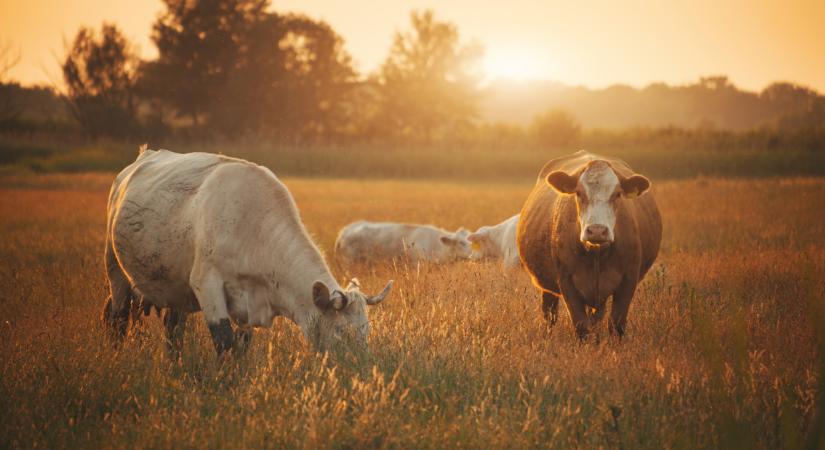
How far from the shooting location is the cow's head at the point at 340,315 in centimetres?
505

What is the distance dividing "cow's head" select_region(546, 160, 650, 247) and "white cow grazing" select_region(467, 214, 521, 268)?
5.10 metres

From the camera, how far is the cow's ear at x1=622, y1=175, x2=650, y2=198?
6.29 meters

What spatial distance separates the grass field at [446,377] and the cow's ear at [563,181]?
1408 millimetres

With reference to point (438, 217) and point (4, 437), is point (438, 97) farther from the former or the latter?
point (4, 437)

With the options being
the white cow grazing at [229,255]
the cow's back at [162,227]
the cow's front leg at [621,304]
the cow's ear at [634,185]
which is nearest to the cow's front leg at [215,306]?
the white cow grazing at [229,255]

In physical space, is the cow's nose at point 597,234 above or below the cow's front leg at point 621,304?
above

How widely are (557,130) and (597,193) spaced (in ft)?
147

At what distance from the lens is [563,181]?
6500mm

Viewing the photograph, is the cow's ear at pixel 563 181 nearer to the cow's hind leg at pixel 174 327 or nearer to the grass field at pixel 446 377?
the grass field at pixel 446 377

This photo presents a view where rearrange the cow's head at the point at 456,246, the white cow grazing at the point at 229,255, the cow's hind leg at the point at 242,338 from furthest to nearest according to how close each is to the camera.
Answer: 1. the cow's head at the point at 456,246
2. the cow's hind leg at the point at 242,338
3. the white cow grazing at the point at 229,255

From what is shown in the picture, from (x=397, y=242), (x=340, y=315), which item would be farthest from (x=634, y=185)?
(x=397, y=242)

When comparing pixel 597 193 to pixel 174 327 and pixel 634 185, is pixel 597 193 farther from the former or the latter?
pixel 174 327

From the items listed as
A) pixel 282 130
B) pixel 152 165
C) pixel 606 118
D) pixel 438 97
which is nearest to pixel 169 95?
pixel 282 130

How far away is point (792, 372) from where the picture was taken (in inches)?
213
